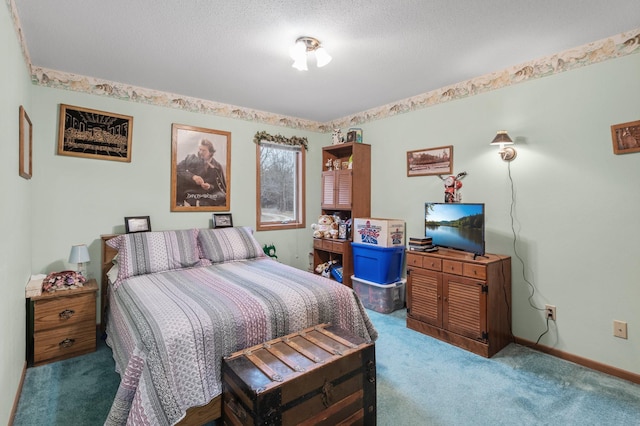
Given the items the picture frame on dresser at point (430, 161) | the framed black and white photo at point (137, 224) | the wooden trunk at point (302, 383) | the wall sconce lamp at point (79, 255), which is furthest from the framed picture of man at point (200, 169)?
the wooden trunk at point (302, 383)

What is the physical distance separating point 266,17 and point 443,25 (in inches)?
46.7

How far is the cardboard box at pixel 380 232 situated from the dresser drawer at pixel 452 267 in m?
0.81

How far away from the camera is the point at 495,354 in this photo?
8.98 ft

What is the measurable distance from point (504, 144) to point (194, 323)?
2929mm

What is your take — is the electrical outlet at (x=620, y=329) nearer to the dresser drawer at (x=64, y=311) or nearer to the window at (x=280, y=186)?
the window at (x=280, y=186)

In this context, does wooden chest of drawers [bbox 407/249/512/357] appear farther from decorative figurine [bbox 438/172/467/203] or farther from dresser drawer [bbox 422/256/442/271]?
decorative figurine [bbox 438/172/467/203]

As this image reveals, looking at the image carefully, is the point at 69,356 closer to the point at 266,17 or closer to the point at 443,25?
the point at 266,17

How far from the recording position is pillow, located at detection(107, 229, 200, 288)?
9.14ft

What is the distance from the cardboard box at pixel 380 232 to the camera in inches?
145

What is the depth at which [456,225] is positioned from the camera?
3.06m

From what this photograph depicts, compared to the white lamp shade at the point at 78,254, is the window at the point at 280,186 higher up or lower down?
higher up

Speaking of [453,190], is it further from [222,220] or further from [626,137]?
[222,220]

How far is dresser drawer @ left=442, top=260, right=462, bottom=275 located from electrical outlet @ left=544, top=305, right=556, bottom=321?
2.49ft

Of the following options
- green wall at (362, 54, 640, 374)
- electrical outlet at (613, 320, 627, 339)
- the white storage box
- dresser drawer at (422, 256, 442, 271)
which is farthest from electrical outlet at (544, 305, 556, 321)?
the white storage box
